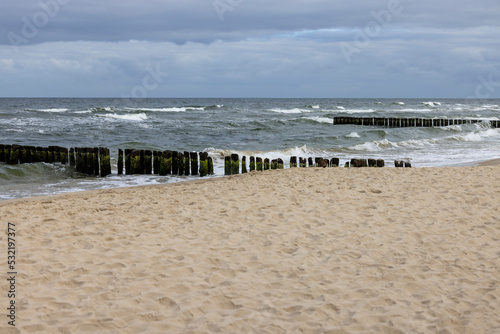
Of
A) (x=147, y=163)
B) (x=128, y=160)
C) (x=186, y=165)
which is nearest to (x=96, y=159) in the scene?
(x=128, y=160)

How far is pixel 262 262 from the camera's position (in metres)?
5.48

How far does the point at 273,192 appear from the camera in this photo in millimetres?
9094

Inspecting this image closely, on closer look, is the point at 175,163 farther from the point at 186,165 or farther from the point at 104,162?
the point at 104,162

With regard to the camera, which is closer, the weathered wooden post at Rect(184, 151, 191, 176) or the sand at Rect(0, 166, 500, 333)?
the sand at Rect(0, 166, 500, 333)

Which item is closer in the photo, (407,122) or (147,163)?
(147,163)

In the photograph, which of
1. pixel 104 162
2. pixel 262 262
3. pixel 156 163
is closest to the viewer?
pixel 262 262

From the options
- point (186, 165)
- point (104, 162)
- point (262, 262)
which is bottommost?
point (262, 262)

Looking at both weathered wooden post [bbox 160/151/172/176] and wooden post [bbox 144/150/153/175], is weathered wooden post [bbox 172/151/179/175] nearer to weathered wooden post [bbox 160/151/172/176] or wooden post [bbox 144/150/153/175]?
weathered wooden post [bbox 160/151/172/176]

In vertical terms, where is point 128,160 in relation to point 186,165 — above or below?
above

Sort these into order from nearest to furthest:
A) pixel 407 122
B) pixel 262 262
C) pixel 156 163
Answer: pixel 262 262 → pixel 156 163 → pixel 407 122

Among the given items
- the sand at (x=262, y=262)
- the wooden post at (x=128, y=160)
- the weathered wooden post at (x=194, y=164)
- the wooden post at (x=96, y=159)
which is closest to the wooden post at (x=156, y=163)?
the wooden post at (x=128, y=160)

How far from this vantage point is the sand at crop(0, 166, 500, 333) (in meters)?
4.19

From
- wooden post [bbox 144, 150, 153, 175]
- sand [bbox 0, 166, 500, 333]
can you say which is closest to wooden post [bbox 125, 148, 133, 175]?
wooden post [bbox 144, 150, 153, 175]

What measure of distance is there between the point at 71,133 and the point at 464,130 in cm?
2485
